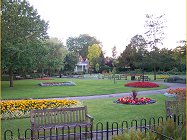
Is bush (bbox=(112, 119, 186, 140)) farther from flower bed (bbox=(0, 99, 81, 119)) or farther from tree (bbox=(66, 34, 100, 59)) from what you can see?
tree (bbox=(66, 34, 100, 59))

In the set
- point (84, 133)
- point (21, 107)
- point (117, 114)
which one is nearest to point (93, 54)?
point (117, 114)

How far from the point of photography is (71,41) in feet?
336

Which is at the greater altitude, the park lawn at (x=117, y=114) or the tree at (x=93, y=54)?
the tree at (x=93, y=54)

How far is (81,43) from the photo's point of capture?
10150 cm

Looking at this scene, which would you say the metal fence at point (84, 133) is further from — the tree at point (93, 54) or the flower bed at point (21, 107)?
the tree at point (93, 54)

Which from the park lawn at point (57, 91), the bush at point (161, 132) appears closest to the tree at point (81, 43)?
the park lawn at point (57, 91)

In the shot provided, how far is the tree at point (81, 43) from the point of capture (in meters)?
101

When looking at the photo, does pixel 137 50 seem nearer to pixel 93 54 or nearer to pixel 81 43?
pixel 93 54

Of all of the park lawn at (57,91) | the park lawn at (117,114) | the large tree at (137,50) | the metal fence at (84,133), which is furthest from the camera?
the large tree at (137,50)

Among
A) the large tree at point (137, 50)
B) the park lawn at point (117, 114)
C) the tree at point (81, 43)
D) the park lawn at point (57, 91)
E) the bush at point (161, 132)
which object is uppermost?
the tree at point (81, 43)

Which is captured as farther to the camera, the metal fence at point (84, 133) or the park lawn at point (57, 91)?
the park lawn at point (57, 91)

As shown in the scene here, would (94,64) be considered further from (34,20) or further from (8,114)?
(8,114)

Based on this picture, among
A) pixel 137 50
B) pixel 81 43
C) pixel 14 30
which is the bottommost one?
pixel 137 50

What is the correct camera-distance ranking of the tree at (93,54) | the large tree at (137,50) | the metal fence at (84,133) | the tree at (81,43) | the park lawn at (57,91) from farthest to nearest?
the tree at (81,43) < the tree at (93,54) < the large tree at (137,50) < the park lawn at (57,91) < the metal fence at (84,133)
